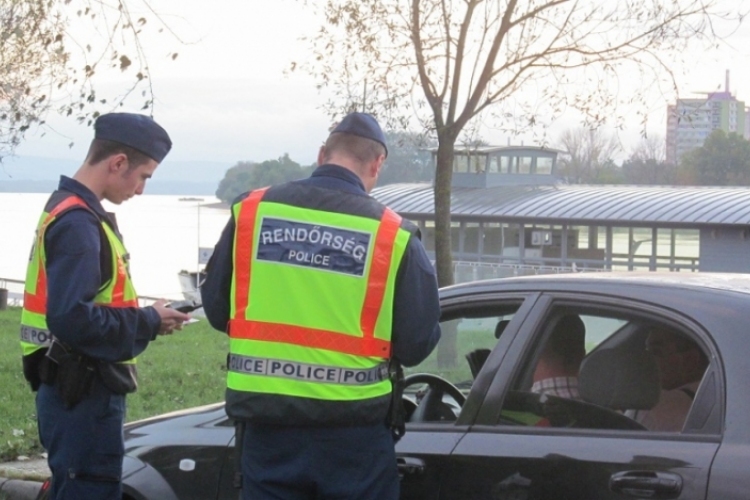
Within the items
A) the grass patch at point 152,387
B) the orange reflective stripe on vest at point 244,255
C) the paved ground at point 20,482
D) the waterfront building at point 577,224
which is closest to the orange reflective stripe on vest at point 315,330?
the orange reflective stripe on vest at point 244,255

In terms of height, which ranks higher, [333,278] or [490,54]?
[490,54]

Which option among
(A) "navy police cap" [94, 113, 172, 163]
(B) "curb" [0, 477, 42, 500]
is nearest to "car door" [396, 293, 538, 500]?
(A) "navy police cap" [94, 113, 172, 163]

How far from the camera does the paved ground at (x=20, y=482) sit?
698 cm

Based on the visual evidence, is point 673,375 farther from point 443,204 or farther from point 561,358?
point 443,204

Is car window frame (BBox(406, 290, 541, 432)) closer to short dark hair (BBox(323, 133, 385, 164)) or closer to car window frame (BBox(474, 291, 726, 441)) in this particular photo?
car window frame (BBox(474, 291, 726, 441))

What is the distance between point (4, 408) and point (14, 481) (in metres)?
2.88

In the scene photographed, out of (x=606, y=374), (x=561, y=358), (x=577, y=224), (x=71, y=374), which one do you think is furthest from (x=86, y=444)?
(x=577, y=224)

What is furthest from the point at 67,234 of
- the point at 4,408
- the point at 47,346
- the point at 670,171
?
the point at 670,171

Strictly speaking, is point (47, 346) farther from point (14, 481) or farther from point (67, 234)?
point (14, 481)

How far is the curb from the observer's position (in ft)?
22.8

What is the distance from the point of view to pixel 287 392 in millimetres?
3297

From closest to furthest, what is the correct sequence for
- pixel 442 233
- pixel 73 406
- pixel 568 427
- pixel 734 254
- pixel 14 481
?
pixel 568 427 < pixel 73 406 < pixel 14 481 < pixel 442 233 < pixel 734 254

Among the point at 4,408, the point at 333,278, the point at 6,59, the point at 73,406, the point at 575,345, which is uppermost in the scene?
the point at 6,59

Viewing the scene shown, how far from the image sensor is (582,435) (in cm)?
341
